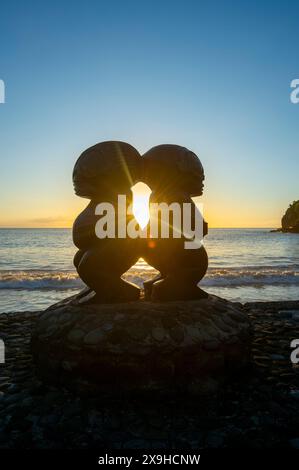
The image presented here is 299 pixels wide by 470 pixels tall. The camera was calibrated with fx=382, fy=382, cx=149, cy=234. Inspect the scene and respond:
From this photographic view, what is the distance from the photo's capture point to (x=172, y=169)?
16.3ft

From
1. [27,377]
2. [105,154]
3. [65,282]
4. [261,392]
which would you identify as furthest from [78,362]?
[65,282]

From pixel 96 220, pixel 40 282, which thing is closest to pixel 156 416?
pixel 96 220

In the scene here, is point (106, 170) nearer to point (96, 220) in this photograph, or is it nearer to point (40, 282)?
point (96, 220)

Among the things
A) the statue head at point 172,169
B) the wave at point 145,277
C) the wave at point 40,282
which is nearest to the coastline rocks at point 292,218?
the wave at point 145,277

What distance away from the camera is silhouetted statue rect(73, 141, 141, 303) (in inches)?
189

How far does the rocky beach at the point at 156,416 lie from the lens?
10.8 ft

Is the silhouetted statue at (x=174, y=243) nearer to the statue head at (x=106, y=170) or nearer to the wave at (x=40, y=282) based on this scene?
the statue head at (x=106, y=170)

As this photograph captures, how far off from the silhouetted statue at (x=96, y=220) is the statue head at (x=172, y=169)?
0.24 meters

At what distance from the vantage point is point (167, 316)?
14.5 ft

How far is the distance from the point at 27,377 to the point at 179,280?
2.27m

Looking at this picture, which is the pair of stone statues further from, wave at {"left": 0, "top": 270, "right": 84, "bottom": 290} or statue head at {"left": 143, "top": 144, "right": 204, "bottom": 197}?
wave at {"left": 0, "top": 270, "right": 84, "bottom": 290}

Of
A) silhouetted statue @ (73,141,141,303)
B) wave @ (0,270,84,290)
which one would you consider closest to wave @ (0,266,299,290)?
wave @ (0,270,84,290)

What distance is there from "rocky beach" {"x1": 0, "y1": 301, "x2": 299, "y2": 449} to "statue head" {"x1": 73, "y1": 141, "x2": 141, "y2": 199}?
2.44 metres
